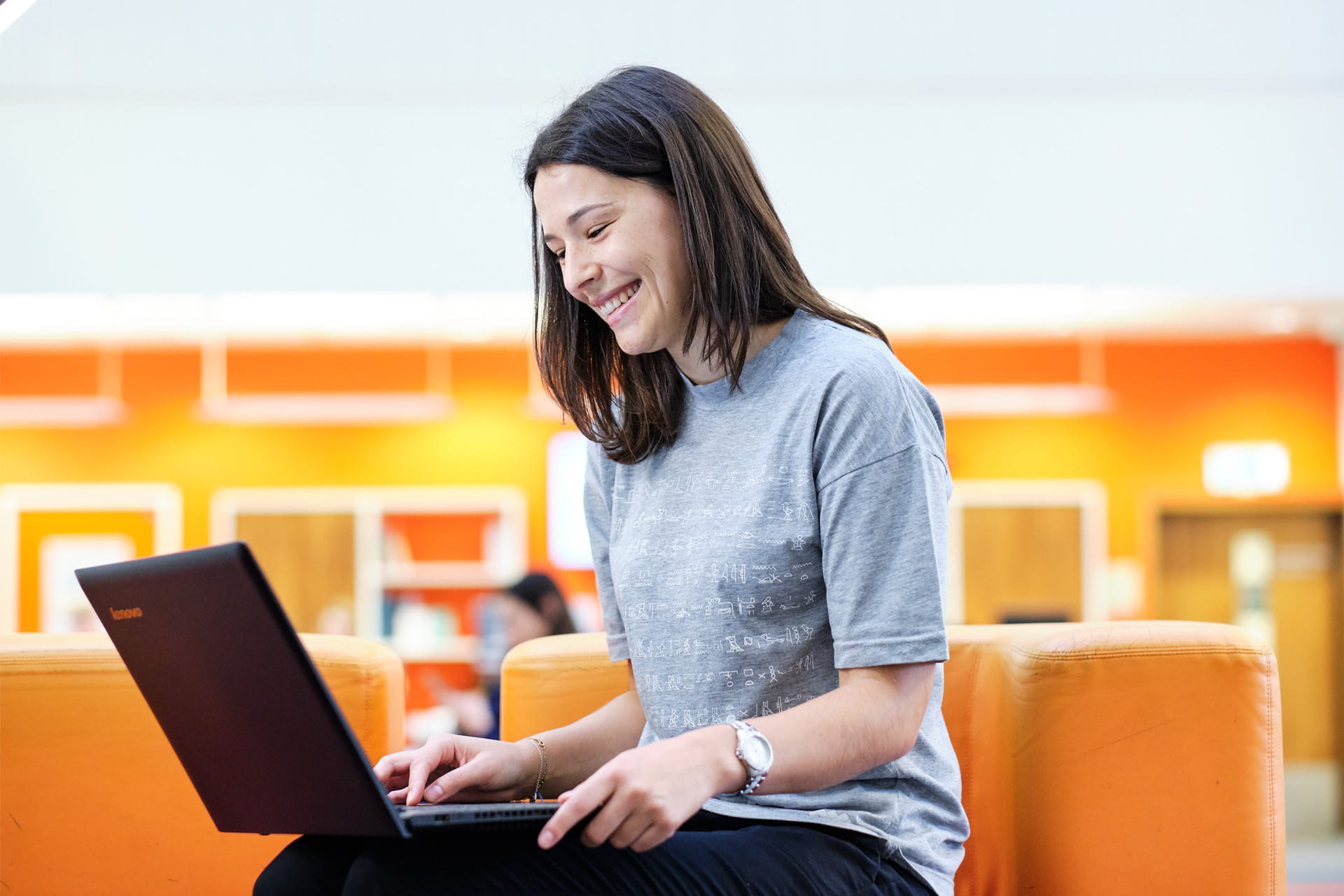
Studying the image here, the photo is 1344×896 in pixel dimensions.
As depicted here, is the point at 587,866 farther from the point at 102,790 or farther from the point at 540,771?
the point at 102,790

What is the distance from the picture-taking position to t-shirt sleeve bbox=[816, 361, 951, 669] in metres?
1.08

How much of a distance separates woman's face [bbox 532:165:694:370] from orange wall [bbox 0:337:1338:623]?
6.39 meters

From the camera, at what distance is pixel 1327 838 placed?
7.38 meters

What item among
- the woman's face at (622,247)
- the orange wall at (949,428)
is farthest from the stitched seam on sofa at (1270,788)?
the orange wall at (949,428)

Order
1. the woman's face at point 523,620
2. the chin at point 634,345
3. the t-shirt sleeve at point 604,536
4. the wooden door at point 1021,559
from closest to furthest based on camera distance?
the chin at point 634,345 → the t-shirt sleeve at point 604,536 → the woman's face at point 523,620 → the wooden door at point 1021,559

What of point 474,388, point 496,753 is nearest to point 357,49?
point 474,388

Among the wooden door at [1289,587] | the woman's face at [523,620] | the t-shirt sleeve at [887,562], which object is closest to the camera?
the t-shirt sleeve at [887,562]

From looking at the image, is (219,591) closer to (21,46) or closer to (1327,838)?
(21,46)

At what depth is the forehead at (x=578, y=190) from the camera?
4.18ft

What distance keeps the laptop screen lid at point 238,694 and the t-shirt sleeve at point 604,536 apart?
48 centimetres

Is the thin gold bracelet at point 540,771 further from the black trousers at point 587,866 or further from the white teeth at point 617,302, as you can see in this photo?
the white teeth at point 617,302

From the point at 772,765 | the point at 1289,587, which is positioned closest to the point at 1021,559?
the point at 1289,587

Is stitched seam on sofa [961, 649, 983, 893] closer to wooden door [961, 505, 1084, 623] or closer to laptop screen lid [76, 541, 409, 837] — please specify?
laptop screen lid [76, 541, 409, 837]

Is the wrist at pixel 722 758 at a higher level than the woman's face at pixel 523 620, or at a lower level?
higher
